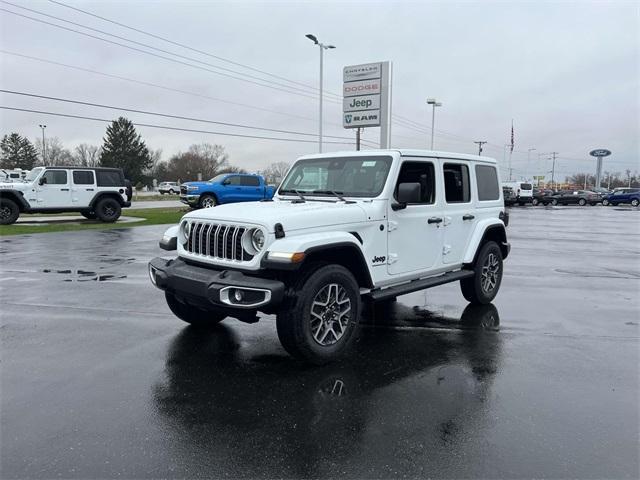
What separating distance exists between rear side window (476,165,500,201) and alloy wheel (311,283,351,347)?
307cm

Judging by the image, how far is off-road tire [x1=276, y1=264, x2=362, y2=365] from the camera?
417 cm

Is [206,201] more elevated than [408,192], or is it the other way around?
[408,192]

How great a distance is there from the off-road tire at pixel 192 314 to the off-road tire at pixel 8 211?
50.7 feet

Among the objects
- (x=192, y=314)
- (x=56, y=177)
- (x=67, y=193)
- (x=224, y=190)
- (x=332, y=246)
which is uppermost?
(x=56, y=177)

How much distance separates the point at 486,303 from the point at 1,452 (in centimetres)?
581

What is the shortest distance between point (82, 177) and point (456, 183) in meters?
16.9

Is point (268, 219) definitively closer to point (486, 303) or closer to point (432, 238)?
point (432, 238)

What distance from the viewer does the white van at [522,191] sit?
44.6 metres

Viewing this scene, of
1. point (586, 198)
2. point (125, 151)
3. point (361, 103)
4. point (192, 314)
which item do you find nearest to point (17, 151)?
point (125, 151)

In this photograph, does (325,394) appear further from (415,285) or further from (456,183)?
(456,183)

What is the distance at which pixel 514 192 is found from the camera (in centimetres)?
4412

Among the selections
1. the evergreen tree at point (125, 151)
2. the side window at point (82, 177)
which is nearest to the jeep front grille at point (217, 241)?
the side window at point (82, 177)

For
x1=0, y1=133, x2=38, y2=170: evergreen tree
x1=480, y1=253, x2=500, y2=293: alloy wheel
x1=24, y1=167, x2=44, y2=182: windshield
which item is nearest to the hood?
x1=480, y1=253, x2=500, y2=293: alloy wheel

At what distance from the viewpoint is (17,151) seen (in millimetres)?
96875
